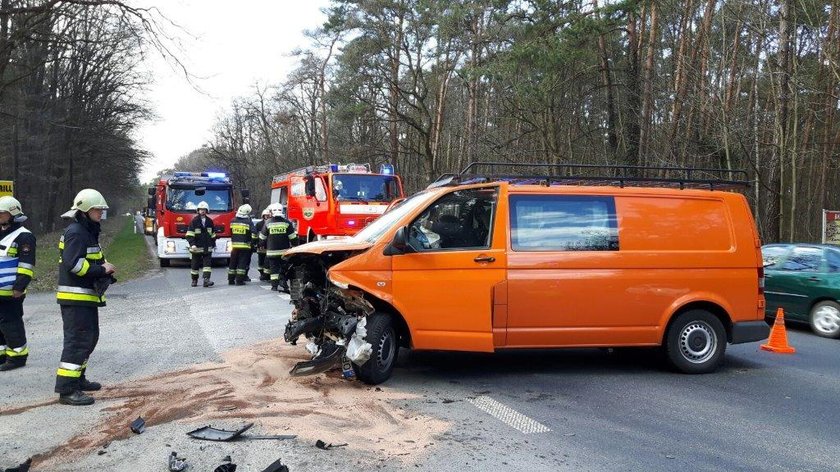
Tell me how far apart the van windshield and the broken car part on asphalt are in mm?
2277

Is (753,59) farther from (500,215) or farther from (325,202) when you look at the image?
(500,215)

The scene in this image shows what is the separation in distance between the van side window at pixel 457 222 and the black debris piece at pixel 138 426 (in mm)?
2799

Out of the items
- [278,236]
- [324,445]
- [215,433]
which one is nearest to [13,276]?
[215,433]

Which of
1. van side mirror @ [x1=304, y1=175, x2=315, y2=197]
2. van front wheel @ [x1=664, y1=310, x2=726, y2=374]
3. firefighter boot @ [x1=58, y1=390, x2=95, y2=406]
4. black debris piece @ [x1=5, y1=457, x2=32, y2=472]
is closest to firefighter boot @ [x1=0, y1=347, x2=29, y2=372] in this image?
firefighter boot @ [x1=58, y1=390, x2=95, y2=406]

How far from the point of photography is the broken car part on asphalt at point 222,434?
4.60 m

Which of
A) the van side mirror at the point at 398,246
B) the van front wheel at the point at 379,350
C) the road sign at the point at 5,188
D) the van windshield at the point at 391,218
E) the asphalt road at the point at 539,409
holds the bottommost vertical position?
the asphalt road at the point at 539,409

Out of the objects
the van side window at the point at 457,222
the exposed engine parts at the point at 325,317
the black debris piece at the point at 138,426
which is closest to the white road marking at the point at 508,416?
the exposed engine parts at the point at 325,317

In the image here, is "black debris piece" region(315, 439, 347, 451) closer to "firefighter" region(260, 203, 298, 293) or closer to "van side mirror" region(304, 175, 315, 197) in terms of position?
"firefighter" region(260, 203, 298, 293)

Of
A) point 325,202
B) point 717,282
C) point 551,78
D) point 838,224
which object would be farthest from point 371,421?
point 551,78

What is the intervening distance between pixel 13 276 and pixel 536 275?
5.35 m

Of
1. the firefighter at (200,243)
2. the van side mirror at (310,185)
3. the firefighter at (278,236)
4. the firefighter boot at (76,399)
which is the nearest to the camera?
the firefighter boot at (76,399)

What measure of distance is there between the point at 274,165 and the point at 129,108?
19703mm

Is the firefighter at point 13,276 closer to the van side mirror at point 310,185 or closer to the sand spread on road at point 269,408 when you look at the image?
the sand spread on road at point 269,408

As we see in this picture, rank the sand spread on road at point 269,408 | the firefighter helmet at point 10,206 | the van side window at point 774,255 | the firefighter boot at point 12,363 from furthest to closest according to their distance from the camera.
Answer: the van side window at point 774,255 < the firefighter boot at point 12,363 < the firefighter helmet at point 10,206 < the sand spread on road at point 269,408
